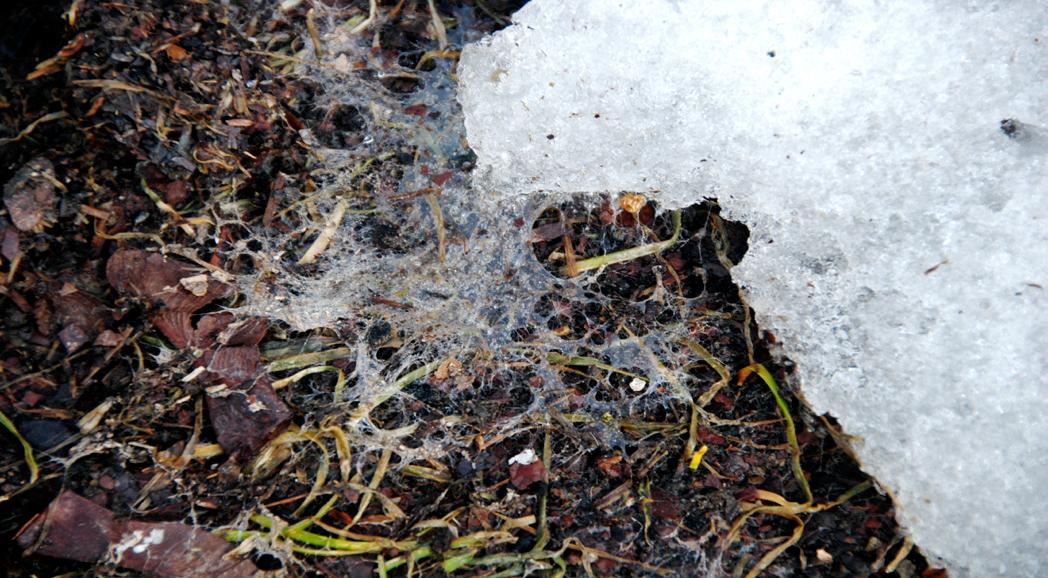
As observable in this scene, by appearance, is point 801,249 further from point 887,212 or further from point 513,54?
point 513,54

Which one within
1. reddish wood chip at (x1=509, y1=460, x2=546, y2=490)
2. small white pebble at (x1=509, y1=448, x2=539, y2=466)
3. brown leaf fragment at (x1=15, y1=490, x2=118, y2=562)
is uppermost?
brown leaf fragment at (x1=15, y1=490, x2=118, y2=562)

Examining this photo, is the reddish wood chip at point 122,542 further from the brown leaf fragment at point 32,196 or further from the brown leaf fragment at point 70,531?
the brown leaf fragment at point 32,196

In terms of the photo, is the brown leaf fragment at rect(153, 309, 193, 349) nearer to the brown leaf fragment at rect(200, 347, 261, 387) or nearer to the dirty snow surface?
the brown leaf fragment at rect(200, 347, 261, 387)

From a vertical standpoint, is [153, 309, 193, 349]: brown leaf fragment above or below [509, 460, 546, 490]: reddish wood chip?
above

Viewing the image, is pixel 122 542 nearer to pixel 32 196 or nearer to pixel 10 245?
pixel 10 245

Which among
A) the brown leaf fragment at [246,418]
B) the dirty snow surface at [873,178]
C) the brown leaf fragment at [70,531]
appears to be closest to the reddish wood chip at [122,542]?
the brown leaf fragment at [70,531]

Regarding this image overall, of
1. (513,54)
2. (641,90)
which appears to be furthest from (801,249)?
(513,54)

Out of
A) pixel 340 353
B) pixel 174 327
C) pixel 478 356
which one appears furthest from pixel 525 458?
pixel 174 327

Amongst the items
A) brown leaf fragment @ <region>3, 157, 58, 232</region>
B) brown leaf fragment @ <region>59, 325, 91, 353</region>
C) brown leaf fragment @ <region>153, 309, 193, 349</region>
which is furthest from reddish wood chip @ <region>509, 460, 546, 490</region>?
brown leaf fragment @ <region>3, 157, 58, 232</region>
